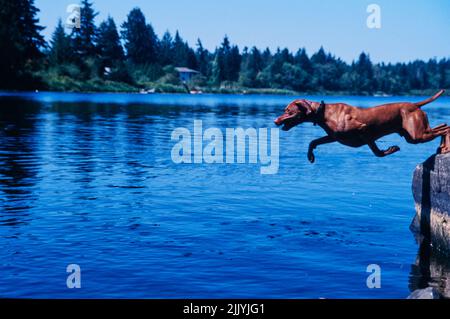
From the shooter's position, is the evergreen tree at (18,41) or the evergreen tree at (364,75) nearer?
the evergreen tree at (18,41)

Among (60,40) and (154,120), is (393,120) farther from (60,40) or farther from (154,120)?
(60,40)

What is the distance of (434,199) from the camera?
13.2 meters

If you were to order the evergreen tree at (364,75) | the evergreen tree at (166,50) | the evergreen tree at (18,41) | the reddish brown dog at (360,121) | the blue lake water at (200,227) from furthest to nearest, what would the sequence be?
the evergreen tree at (364,75) < the evergreen tree at (166,50) < the evergreen tree at (18,41) < the reddish brown dog at (360,121) < the blue lake water at (200,227)

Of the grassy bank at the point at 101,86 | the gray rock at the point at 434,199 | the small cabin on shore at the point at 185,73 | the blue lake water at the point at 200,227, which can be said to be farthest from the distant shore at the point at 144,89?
the gray rock at the point at 434,199

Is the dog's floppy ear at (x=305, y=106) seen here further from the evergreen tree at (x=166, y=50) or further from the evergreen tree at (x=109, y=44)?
the evergreen tree at (x=166, y=50)

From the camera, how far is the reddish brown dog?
11539mm

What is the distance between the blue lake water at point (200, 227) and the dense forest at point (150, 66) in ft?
255

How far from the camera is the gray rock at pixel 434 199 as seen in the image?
41.0 feet

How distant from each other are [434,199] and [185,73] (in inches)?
6287

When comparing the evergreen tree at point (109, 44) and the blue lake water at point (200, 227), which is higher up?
the evergreen tree at point (109, 44)

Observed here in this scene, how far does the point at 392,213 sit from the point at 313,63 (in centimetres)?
17208

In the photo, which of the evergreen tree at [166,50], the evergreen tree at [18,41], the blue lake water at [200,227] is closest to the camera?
the blue lake water at [200,227]

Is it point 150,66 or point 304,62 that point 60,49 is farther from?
point 304,62
